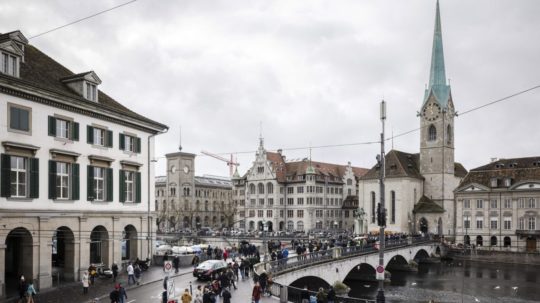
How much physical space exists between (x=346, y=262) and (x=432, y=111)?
58464 millimetres

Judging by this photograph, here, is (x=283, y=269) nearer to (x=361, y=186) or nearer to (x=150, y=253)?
(x=150, y=253)

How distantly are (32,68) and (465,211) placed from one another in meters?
71.0

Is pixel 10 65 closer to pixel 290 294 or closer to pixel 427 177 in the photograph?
pixel 290 294

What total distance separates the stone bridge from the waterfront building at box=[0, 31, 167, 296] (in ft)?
35.2

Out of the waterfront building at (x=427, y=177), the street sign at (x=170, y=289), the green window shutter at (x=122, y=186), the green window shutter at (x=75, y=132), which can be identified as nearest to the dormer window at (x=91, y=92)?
the green window shutter at (x=75, y=132)

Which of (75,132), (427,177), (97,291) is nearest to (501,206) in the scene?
(427,177)

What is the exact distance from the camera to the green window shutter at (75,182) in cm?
3475

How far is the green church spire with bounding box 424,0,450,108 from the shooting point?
10219 cm

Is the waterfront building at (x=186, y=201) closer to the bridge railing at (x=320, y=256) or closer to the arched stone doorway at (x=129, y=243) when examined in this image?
the bridge railing at (x=320, y=256)

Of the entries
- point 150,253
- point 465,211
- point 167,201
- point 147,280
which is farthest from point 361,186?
point 147,280

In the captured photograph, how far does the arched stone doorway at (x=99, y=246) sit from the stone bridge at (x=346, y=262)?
35.0ft

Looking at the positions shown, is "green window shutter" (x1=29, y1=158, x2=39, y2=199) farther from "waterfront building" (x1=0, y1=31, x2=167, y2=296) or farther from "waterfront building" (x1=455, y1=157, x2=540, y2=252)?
"waterfront building" (x1=455, y1=157, x2=540, y2=252)

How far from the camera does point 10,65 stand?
3064 cm

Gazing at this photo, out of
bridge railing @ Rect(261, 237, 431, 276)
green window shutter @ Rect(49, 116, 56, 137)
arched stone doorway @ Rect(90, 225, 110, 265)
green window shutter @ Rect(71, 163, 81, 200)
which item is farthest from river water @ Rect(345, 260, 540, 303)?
green window shutter @ Rect(49, 116, 56, 137)
